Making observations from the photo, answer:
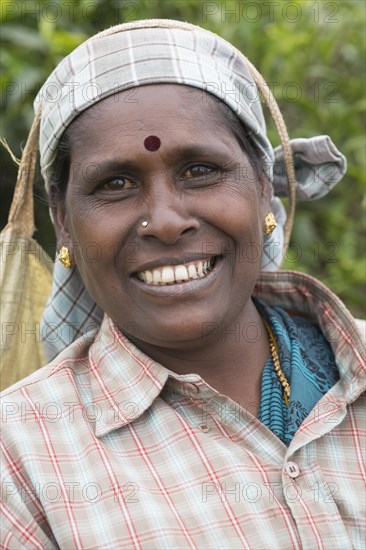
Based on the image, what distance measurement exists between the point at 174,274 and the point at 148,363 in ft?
0.86

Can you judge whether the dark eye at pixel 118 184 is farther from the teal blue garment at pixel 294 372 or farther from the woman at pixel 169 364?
the teal blue garment at pixel 294 372

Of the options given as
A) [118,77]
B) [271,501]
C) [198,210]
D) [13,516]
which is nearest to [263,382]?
[271,501]

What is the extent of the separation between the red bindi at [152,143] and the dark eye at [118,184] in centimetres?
10

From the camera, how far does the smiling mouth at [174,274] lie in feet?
6.22

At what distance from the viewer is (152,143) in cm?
188

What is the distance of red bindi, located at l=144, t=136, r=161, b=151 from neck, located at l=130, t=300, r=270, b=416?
482 mm

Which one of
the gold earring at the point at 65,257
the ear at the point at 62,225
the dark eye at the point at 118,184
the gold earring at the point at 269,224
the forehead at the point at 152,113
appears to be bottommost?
the gold earring at the point at 65,257

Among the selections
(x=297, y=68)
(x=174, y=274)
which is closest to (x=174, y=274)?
(x=174, y=274)

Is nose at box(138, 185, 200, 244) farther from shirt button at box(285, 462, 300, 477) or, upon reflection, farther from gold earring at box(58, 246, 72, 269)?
shirt button at box(285, 462, 300, 477)

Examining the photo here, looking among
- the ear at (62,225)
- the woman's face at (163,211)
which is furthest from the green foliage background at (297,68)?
the woman's face at (163,211)

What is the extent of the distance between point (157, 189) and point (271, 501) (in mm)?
735

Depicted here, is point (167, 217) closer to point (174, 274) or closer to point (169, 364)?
point (174, 274)

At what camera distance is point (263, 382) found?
83.2 inches

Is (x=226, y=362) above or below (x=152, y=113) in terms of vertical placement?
below
